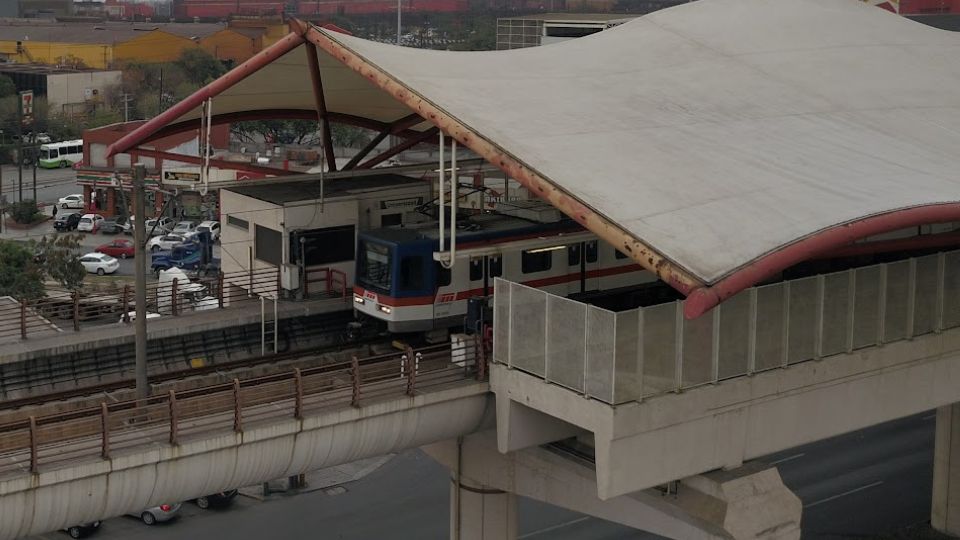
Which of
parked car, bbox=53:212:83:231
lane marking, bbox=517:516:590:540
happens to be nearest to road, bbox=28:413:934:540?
lane marking, bbox=517:516:590:540

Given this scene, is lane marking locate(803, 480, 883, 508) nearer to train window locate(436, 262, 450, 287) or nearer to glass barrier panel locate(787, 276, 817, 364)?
glass barrier panel locate(787, 276, 817, 364)

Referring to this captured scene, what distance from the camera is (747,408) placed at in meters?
24.6

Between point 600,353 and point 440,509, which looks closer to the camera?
point 600,353

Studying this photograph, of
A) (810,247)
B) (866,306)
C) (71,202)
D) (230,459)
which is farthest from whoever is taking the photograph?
(71,202)

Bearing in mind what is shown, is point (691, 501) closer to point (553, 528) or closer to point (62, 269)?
point (553, 528)

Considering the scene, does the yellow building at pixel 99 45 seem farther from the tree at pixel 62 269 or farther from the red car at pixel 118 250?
the tree at pixel 62 269

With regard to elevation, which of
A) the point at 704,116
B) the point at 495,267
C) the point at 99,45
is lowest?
the point at 495,267

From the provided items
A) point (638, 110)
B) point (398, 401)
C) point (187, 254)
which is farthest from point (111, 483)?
point (187, 254)

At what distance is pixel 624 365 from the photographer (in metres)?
22.5

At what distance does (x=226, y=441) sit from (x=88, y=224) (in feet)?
183

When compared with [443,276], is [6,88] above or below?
above

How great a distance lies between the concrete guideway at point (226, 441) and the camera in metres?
19.8

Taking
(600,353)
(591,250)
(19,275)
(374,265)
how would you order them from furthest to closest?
(19,275)
(591,250)
(374,265)
(600,353)

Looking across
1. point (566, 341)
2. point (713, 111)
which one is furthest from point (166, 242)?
point (566, 341)
